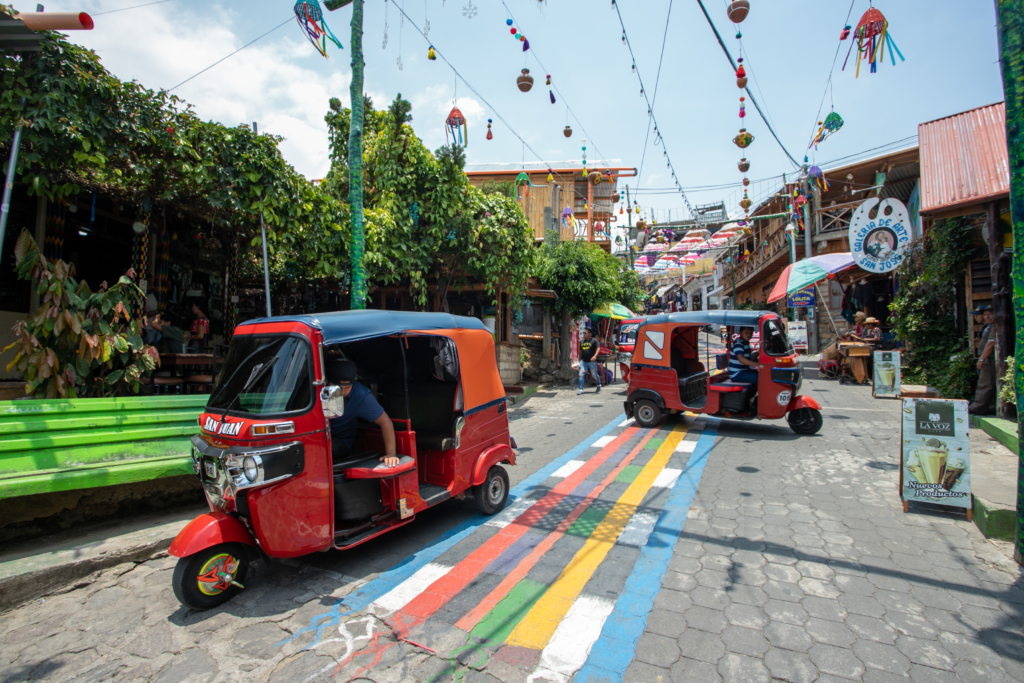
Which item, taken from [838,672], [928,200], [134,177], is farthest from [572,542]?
[928,200]

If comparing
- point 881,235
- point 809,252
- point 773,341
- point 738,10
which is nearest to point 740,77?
point 738,10

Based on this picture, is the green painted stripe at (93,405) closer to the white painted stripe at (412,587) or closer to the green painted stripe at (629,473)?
the white painted stripe at (412,587)

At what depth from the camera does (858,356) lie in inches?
527

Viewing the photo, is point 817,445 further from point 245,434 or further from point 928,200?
point 245,434

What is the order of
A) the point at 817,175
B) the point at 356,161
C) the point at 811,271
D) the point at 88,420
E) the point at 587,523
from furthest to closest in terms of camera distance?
the point at 811,271, the point at 817,175, the point at 356,161, the point at 587,523, the point at 88,420

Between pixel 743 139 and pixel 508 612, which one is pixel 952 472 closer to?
pixel 508 612

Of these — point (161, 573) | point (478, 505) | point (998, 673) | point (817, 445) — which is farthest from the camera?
point (817, 445)

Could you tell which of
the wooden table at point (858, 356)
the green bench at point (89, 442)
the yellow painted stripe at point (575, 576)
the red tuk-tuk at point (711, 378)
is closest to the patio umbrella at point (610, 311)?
the wooden table at point (858, 356)

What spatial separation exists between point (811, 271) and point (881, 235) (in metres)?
3.51

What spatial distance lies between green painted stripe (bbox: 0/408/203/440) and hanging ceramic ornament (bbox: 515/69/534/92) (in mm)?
7475

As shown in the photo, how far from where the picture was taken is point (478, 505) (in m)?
5.00

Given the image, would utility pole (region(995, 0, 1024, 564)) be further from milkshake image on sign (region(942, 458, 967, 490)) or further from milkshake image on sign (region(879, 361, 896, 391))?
milkshake image on sign (region(879, 361, 896, 391))

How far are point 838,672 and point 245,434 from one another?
3.90 meters

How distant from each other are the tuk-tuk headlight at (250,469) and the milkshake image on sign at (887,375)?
12727 millimetres
